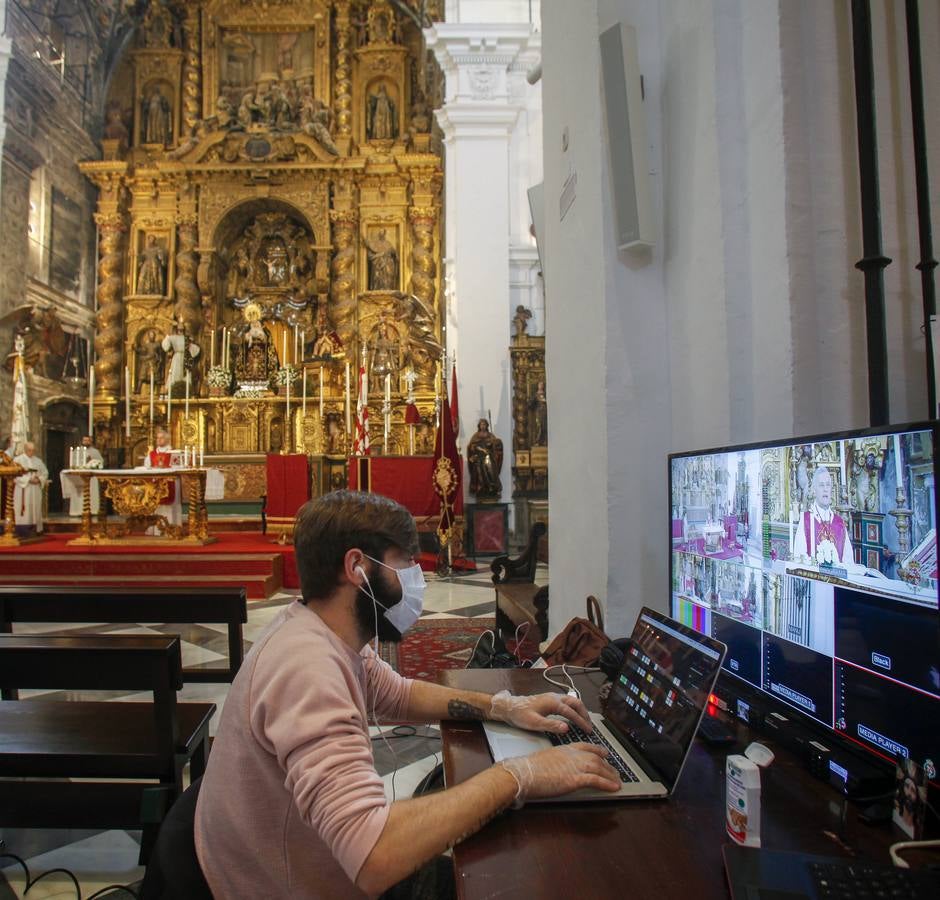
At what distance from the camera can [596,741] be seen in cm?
135

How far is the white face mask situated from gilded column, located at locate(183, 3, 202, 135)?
15616 millimetres

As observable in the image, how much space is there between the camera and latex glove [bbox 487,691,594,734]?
53.5 inches

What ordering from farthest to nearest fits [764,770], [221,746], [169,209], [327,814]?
[169,209] → [764,770] → [221,746] → [327,814]

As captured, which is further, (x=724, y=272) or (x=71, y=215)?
(x=71, y=215)

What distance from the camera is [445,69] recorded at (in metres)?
10.6

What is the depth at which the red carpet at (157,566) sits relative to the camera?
6.57 metres

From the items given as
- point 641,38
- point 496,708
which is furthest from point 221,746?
point 641,38

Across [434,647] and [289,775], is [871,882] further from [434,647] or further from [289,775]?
[434,647]

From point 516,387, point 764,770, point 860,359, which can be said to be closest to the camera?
point 764,770

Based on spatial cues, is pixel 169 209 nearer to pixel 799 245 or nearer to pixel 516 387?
pixel 516 387

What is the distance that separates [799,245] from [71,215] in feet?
48.5

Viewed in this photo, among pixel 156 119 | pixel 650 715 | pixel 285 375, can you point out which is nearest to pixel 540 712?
pixel 650 715

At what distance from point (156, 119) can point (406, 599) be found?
16.3m

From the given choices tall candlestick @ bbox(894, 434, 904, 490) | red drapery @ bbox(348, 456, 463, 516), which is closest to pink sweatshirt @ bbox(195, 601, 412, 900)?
tall candlestick @ bbox(894, 434, 904, 490)
